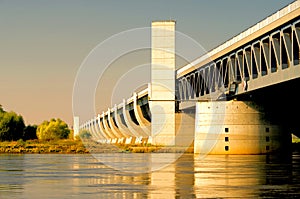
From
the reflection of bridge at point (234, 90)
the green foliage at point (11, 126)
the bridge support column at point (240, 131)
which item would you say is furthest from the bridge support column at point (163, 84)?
the green foliage at point (11, 126)

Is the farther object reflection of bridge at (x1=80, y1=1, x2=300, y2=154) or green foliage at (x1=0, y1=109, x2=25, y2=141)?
green foliage at (x1=0, y1=109, x2=25, y2=141)

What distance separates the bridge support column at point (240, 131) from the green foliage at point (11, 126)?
289 ft

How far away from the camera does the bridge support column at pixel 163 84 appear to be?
403 ft

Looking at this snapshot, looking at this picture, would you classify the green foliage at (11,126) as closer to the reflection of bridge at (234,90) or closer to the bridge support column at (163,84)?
the reflection of bridge at (234,90)

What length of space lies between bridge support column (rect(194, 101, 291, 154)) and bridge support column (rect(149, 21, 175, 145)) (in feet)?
90.5

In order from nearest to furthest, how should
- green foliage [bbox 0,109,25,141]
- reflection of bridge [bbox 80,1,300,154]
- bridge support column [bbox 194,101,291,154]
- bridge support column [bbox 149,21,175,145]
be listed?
reflection of bridge [bbox 80,1,300,154] < bridge support column [bbox 194,101,291,154] < bridge support column [bbox 149,21,175,145] < green foliage [bbox 0,109,25,141]

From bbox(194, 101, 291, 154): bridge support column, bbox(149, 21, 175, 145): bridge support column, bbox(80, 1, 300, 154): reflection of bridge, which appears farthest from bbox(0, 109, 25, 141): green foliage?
bbox(194, 101, 291, 154): bridge support column

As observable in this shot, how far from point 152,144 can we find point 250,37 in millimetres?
50315

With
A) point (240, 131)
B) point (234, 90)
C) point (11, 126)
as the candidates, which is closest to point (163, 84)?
point (240, 131)

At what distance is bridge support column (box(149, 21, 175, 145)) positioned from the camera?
403 ft

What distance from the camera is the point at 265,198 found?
103 feet

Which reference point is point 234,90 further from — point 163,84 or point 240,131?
point 163,84

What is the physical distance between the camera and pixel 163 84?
124062 millimetres

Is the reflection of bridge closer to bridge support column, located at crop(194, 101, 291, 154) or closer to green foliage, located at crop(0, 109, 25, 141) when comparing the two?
bridge support column, located at crop(194, 101, 291, 154)
